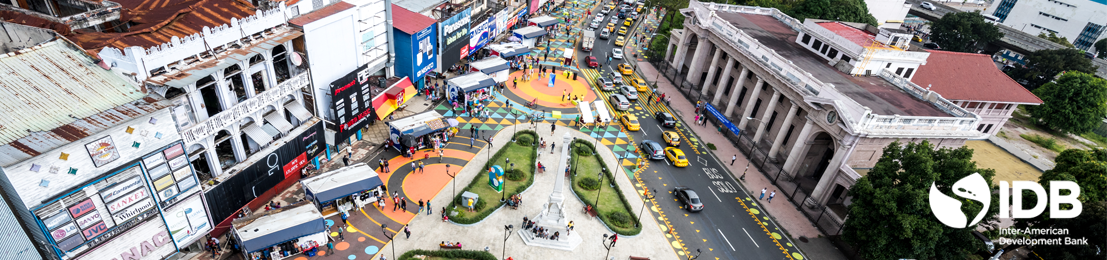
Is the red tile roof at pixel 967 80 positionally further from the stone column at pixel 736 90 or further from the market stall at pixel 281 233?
the market stall at pixel 281 233

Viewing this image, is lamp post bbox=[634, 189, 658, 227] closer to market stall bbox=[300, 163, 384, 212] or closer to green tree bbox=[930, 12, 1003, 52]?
market stall bbox=[300, 163, 384, 212]

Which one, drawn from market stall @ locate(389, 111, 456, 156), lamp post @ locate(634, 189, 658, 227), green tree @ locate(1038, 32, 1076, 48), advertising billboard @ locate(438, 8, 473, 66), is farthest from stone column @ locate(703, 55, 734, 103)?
green tree @ locate(1038, 32, 1076, 48)

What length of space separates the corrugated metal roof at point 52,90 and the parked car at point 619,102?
46850 millimetres

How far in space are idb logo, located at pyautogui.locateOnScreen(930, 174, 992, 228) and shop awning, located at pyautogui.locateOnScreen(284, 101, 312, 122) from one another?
4601cm

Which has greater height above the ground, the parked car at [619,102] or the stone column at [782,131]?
the stone column at [782,131]

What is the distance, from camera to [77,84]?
25875 mm

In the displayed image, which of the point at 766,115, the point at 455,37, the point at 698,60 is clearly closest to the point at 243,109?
the point at 455,37

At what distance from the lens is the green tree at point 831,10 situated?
80750mm

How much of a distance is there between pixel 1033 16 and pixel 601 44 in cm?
10263

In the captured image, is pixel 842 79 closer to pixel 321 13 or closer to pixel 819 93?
pixel 819 93

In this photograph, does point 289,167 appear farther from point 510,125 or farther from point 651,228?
point 651,228

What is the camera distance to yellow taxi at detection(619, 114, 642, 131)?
57.8 m

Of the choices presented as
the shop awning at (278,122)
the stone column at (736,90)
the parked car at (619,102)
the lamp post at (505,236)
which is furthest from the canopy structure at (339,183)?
the stone column at (736,90)

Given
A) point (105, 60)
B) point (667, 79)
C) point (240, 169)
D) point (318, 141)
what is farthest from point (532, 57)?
point (105, 60)
